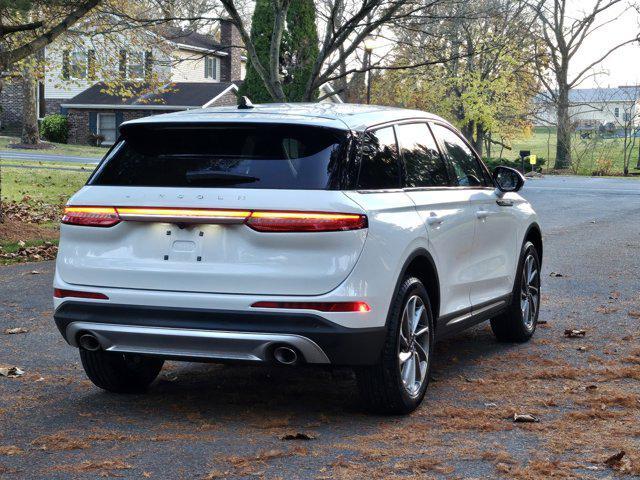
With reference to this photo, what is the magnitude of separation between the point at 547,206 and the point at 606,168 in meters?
26.5

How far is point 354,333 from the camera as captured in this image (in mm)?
5520

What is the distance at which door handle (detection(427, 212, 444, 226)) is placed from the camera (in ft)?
21.1

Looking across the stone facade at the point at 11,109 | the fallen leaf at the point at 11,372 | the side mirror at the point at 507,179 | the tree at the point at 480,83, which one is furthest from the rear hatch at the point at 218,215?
the stone facade at the point at 11,109

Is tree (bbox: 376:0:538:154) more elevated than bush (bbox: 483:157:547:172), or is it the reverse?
tree (bbox: 376:0:538:154)

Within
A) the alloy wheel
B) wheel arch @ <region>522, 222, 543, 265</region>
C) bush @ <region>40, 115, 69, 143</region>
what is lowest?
the alloy wheel

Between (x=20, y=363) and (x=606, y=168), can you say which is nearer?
(x=20, y=363)

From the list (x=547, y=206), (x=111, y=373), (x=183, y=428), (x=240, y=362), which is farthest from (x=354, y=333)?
(x=547, y=206)

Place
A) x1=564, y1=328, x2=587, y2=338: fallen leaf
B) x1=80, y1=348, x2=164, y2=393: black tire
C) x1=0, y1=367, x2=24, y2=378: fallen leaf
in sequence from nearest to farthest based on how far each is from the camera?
x1=80, y1=348, x2=164, y2=393: black tire
x1=0, y1=367, x2=24, y2=378: fallen leaf
x1=564, y1=328, x2=587, y2=338: fallen leaf

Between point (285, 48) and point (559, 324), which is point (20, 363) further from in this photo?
point (285, 48)

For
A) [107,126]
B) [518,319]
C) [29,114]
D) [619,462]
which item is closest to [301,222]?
[619,462]

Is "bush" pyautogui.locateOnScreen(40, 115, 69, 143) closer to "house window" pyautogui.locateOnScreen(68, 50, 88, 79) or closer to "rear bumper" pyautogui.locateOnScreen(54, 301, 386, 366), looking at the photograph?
"house window" pyautogui.locateOnScreen(68, 50, 88, 79)

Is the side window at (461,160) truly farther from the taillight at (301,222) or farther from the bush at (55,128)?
the bush at (55,128)

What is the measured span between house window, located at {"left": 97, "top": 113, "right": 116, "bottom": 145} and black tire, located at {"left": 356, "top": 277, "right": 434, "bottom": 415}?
5767 cm

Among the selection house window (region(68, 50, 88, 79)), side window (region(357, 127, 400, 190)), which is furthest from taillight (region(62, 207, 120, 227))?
house window (region(68, 50, 88, 79))
